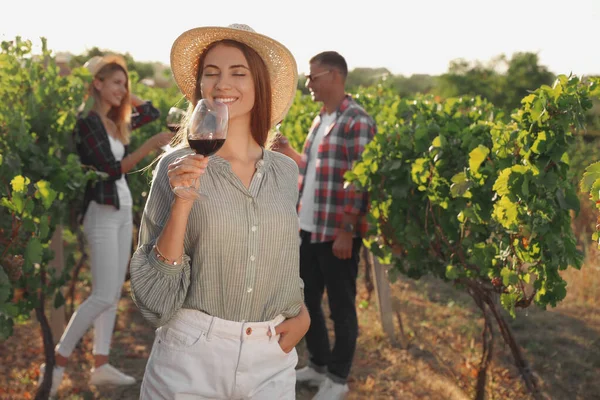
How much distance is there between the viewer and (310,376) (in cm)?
512

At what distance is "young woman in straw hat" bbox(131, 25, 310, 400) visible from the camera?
7.28ft

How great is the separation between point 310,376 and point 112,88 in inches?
94.3

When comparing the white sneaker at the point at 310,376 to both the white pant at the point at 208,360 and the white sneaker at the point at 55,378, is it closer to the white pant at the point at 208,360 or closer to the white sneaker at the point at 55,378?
the white sneaker at the point at 55,378

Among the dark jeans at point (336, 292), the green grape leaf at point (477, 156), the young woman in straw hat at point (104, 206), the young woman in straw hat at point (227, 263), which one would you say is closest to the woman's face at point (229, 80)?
the young woman in straw hat at point (227, 263)

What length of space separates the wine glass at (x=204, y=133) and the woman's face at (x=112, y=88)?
3.05 meters

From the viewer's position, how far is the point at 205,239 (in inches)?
89.1

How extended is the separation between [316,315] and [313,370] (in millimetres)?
445

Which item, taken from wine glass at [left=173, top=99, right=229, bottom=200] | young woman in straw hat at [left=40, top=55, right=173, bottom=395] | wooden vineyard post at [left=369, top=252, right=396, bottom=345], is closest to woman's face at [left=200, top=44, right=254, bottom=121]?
wine glass at [left=173, top=99, right=229, bottom=200]

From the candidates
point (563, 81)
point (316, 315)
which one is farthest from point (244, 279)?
point (316, 315)

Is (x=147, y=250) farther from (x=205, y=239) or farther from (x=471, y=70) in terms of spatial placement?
(x=471, y=70)

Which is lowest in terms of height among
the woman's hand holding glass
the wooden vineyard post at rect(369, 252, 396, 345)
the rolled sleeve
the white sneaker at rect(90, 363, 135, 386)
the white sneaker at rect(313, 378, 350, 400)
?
the white sneaker at rect(90, 363, 135, 386)

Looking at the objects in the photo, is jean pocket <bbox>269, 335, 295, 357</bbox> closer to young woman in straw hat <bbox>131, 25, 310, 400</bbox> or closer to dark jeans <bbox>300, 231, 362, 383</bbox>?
young woman in straw hat <bbox>131, 25, 310, 400</bbox>

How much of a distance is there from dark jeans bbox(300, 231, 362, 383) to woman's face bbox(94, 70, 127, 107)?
155 cm

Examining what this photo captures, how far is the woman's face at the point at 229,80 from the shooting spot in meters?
2.37
